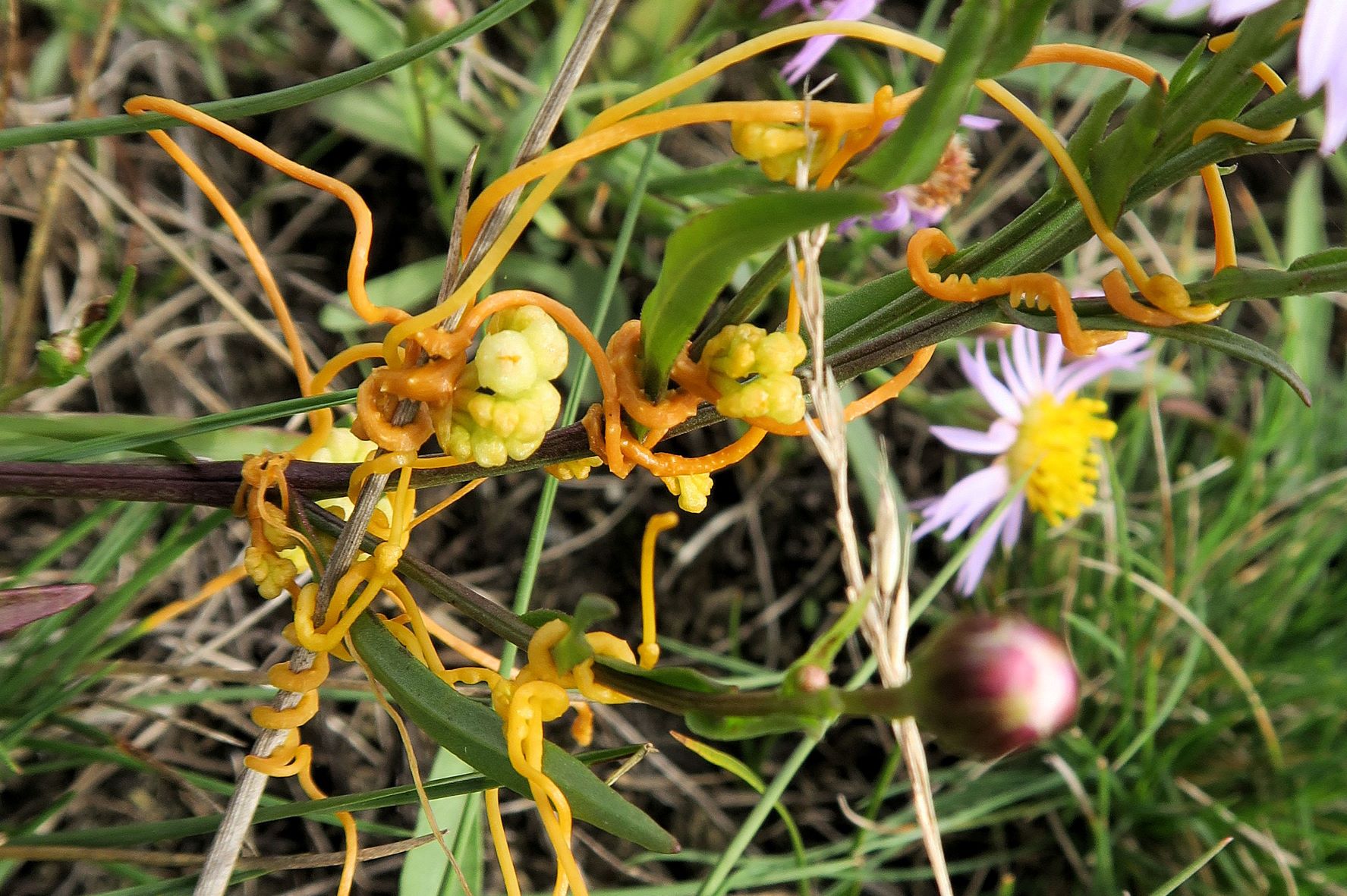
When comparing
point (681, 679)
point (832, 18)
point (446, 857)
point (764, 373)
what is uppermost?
point (832, 18)

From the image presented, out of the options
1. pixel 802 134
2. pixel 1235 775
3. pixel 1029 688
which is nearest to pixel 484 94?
pixel 802 134

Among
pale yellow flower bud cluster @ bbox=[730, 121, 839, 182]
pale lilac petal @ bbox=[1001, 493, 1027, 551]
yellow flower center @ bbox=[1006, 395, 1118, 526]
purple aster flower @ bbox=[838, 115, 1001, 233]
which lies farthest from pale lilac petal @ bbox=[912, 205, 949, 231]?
pale yellow flower bud cluster @ bbox=[730, 121, 839, 182]

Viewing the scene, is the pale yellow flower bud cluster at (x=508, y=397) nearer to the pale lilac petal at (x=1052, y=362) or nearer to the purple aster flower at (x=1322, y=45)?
the purple aster flower at (x=1322, y=45)

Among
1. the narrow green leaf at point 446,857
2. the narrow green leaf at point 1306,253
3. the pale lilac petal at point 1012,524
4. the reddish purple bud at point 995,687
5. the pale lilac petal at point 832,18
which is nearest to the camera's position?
the reddish purple bud at point 995,687

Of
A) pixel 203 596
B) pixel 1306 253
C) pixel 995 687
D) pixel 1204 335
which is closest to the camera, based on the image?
pixel 995 687

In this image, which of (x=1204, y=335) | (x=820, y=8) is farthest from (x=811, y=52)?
(x=1204, y=335)

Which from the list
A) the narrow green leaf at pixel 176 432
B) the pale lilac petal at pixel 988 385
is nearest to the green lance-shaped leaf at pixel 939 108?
the narrow green leaf at pixel 176 432

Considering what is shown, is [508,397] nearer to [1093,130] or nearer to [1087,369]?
[1093,130]

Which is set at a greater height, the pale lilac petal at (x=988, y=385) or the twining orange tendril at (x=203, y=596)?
the pale lilac petal at (x=988, y=385)
